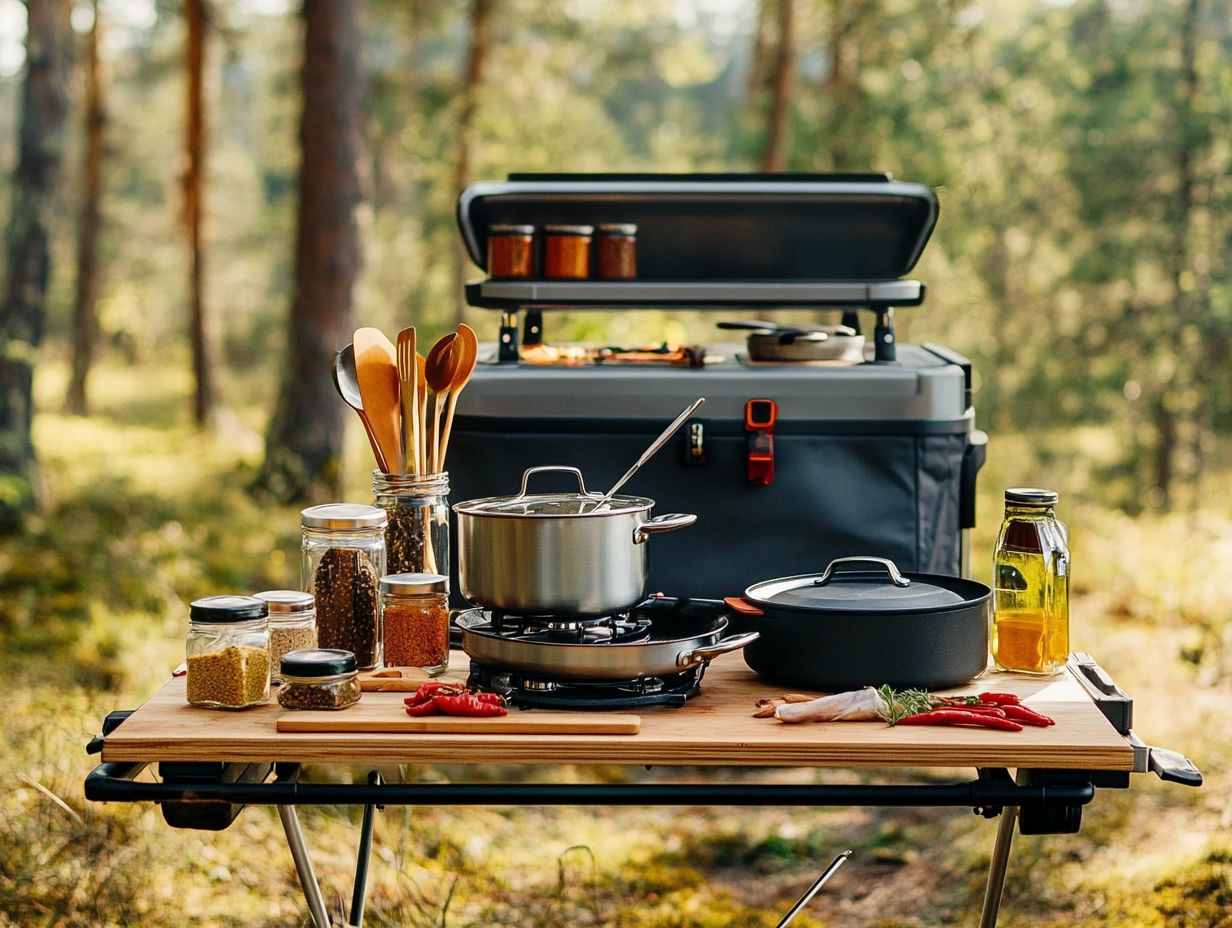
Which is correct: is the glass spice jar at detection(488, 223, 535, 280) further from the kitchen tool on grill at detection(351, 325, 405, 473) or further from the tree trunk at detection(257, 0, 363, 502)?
the tree trunk at detection(257, 0, 363, 502)

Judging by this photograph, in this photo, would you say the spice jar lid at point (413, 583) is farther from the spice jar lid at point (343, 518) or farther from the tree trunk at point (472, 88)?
the tree trunk at point (472, 88)

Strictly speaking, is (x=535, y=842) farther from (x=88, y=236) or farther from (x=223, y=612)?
(x=88, y=236)

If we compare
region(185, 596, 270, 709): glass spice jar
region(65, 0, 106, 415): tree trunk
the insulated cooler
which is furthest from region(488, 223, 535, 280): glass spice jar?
region(65, 0, 106, 415): tree trunk

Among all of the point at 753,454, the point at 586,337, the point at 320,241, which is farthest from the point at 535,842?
the point at 320,241

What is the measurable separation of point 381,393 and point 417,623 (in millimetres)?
362

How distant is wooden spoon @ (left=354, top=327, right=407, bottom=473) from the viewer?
200cm

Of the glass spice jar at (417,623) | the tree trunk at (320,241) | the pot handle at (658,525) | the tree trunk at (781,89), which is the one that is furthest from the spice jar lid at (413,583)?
the tree trunk at (781,89)

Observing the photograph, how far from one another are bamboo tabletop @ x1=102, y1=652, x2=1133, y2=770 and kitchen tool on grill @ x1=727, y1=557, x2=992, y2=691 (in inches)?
4.8

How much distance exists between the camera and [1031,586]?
1.88 metres

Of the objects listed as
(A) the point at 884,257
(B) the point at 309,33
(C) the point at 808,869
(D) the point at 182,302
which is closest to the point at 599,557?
(A) the point at 884,257

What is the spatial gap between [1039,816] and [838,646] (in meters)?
0.32

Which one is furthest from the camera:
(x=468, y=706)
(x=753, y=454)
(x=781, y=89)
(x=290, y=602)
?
(x=781, y=89)

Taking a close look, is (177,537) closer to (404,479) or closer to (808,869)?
(808,869)

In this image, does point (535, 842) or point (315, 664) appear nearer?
point (315, 664)
